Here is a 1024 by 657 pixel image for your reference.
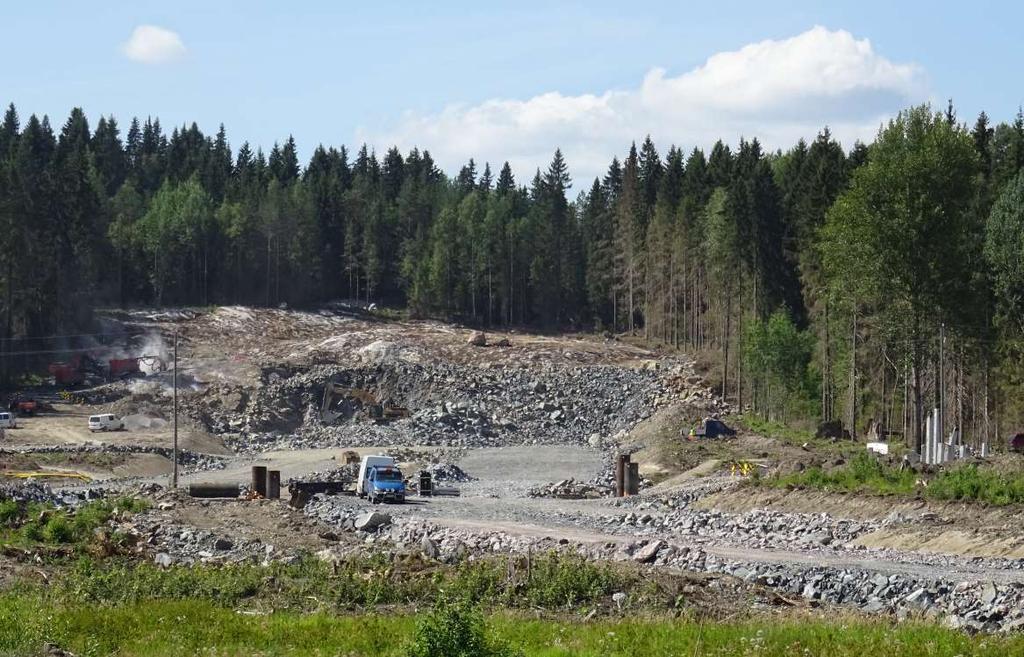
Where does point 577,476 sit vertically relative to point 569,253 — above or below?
below

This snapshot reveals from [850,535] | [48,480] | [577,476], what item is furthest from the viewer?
[577,476]

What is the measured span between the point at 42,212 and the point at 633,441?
48929 mm

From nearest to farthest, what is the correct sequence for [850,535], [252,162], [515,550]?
[515,550]
[850,535]
[252,162]

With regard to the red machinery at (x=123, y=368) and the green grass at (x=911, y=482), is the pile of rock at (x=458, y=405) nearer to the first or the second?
the red machinery at (x=123, y=368)

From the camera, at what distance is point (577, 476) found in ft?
206

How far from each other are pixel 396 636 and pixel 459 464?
48205mm

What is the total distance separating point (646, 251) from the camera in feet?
382

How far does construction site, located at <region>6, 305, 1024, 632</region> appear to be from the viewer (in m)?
30.3

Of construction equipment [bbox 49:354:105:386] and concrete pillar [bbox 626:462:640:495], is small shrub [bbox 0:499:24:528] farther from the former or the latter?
construction equipment [bbox 49:354:105:386]

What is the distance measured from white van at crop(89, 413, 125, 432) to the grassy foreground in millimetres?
57760

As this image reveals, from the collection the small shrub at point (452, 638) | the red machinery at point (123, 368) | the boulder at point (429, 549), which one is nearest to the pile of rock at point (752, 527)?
the boulder at point (429, 549)

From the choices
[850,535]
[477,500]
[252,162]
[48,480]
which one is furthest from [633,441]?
[252,162]

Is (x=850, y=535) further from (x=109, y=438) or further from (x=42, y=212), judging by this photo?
(x=42, y=212)

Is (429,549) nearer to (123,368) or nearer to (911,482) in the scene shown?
(911,482)
